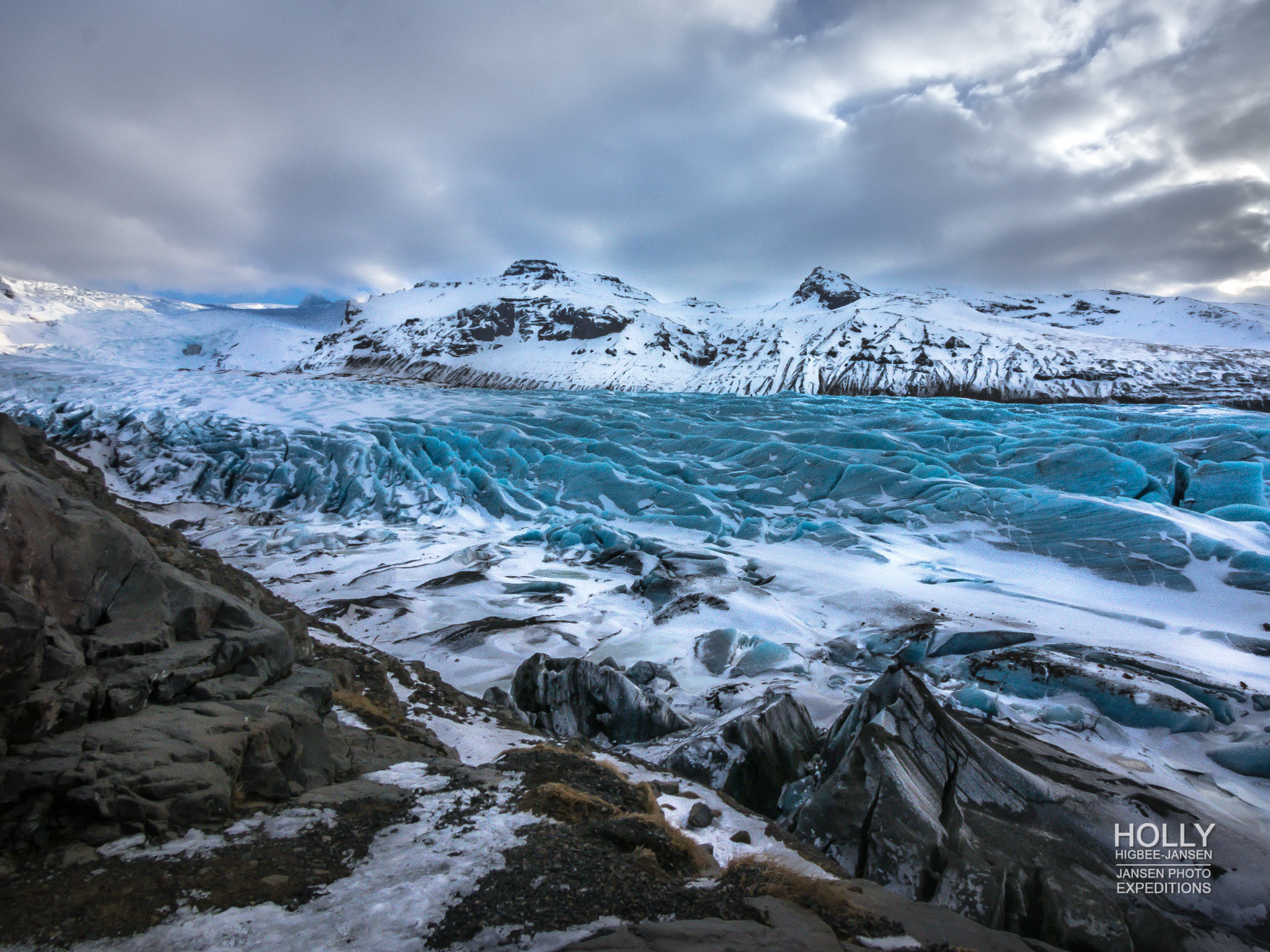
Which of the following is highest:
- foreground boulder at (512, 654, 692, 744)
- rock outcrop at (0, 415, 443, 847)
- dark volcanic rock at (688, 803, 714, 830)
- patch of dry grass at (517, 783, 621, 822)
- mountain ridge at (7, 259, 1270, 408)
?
mountain ridge at (7, 259, 1270, 408)

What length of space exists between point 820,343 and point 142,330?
99.8 metres

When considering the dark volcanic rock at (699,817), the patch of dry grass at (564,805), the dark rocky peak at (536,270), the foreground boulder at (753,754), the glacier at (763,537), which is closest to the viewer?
the patch of dry grass at (564,805)

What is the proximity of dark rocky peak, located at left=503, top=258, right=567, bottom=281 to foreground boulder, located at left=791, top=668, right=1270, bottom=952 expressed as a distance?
13589 centimetres

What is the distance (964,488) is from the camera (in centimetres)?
1354

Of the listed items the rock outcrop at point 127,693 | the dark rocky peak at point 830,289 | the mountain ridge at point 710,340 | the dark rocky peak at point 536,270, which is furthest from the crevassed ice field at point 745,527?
the dark rocky peak at point 536,270

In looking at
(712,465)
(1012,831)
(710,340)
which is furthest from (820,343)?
(1012,831)

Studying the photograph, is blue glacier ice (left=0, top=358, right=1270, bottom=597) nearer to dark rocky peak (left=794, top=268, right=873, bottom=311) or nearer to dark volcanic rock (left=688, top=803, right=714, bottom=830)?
dark volcanic rock (left=688, top=803, right=714, bottom=830)

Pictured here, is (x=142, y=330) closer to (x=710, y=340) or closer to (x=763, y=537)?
(x=710, y=340)

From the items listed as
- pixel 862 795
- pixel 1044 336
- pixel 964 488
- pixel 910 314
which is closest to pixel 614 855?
pixel 862 795

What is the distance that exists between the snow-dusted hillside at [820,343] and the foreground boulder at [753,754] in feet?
150

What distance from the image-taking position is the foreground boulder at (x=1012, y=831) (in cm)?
337

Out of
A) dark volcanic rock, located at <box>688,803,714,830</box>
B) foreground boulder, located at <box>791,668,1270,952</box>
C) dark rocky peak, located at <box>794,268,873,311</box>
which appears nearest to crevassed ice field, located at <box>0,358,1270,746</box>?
foreground boulder, located at <box>791,668,1270,952</box>

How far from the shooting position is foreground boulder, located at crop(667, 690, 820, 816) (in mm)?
5012

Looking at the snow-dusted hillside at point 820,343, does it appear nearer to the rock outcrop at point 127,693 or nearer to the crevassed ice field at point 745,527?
the crevassed ice field at point 745,527
